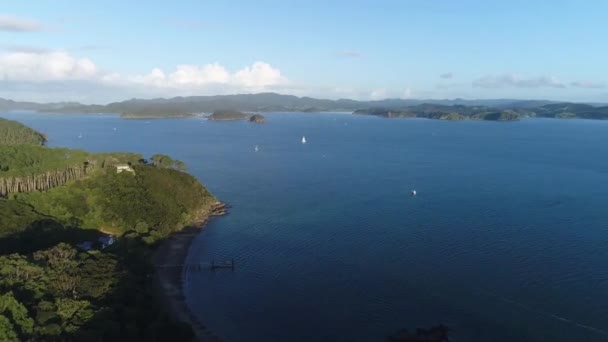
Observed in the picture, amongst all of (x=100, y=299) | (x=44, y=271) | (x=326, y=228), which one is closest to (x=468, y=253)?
(x=326, y=228)

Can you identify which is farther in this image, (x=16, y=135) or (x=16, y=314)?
(x=16, y=135)

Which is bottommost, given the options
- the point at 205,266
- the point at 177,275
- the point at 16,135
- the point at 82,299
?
the point at 177,275

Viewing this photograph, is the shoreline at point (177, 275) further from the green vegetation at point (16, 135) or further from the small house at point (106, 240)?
the green vegetation at point (16, 135)

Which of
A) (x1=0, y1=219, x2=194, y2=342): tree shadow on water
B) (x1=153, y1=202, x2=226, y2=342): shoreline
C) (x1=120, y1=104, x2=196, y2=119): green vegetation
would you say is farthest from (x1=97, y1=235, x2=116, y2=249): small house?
(x1=120, y1=104, x2=196, y2=119): green vegetation

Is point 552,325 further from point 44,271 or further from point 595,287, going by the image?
point 44,271

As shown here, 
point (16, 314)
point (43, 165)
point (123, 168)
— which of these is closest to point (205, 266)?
point (16, 314)

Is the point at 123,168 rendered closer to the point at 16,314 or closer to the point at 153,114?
the point at 16,314
